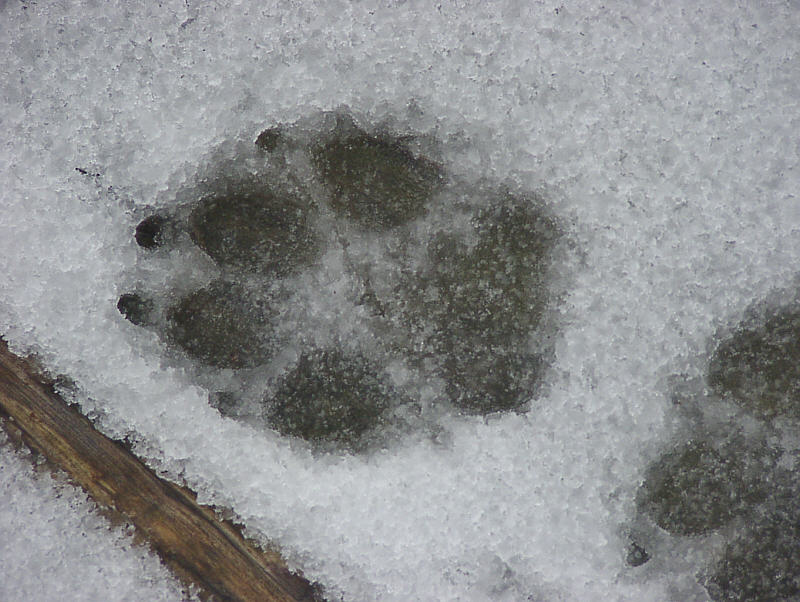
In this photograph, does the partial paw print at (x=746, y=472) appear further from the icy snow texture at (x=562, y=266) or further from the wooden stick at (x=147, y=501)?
the wooden stick at (x=147, y=501)

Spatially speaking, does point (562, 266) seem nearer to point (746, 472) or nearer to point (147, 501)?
point (746, 472)

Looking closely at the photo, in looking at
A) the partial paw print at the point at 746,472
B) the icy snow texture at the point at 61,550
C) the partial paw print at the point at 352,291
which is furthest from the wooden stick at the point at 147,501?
the partial paw print at the point at 746,472

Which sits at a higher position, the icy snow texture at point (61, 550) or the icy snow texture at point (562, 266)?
the icy snow texture at point (562, 266)

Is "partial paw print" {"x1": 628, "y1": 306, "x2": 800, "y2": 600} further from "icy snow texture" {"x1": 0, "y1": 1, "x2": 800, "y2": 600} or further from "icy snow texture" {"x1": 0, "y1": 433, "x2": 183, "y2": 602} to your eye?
"icy snow texture" {"x1": 0, "y1": 433, "x2": 183, "y2": 602}

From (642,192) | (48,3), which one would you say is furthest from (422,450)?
(48,3)

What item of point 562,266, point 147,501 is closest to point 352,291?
point 562,266

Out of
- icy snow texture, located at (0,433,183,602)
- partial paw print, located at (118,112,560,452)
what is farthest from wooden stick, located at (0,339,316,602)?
partial paw print, located at (118,112,560,452)

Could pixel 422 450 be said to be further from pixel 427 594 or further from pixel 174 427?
pixel 174 427
